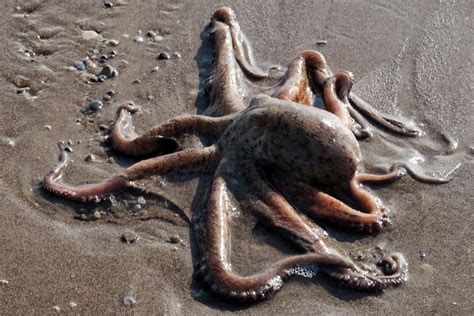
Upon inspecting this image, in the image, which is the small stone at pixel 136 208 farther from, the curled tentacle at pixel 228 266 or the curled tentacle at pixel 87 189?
the curled tentacle at pixel 228 266

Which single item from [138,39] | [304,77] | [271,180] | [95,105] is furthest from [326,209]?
[138,39]

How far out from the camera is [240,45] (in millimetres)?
9383

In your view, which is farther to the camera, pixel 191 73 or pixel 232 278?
pixel 191 73

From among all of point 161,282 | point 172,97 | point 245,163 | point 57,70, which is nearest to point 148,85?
point 172,97

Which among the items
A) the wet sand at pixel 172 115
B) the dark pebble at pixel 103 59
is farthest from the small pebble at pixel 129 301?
the dark pebble at pixel 103 59

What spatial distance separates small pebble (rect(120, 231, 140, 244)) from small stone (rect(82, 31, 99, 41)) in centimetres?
396

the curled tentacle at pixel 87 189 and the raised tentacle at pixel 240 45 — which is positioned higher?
the raised tentacle at pixel 240 45

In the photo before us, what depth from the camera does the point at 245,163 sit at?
677 cm

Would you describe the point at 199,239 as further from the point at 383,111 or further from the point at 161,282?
the point at 383,111

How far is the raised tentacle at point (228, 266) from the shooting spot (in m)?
5.85

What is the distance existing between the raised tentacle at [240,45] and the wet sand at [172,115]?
0.52 ft

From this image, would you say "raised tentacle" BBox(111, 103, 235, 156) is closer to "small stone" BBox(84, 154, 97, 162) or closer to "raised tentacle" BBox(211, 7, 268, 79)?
"small stone" BBox(84, 154, 97, 162)

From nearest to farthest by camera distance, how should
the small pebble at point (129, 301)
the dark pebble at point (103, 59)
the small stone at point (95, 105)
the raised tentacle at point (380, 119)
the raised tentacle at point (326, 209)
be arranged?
the small pebble at point (129, 301)
the raised tentacle at point (326, 209)
the raised tentacle at point (380, 119)
the small stone at point (95, 105)
the dark pebble at point (103, 59)

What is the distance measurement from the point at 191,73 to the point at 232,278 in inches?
152
